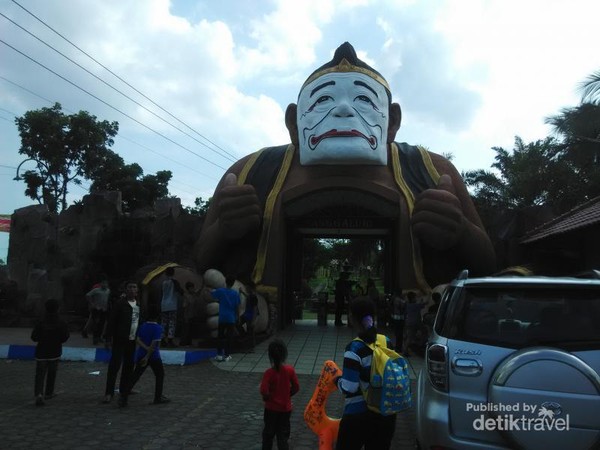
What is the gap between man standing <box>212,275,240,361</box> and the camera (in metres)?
8.88

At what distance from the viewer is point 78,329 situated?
12805mm

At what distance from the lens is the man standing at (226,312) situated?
888cm

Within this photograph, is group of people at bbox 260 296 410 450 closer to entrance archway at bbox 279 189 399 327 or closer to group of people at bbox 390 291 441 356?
group of people at bbox 390 291 441 356

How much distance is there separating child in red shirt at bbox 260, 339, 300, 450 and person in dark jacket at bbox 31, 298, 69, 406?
10.4ft

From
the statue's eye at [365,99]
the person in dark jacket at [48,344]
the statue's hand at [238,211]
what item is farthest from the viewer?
the statue's eye at [365,99]

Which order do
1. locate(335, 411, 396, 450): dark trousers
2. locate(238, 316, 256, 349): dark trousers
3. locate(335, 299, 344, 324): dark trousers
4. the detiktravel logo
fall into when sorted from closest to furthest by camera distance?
the detiktravel logo, locate(335, 411, 396, 450): dark trousers, locate(238, 316, 256, 349): dark trousers, locate(335, 299, 344, 324): dark trousers

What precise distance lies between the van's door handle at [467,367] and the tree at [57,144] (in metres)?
26.5

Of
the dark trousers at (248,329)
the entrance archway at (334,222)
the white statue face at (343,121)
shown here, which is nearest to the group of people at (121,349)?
the dark trousers at (248,329)

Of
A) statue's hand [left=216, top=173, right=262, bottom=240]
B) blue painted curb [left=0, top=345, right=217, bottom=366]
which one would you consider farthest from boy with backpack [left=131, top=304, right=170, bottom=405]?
statue's hand [left=216, top=173, right=262, bottom=240]

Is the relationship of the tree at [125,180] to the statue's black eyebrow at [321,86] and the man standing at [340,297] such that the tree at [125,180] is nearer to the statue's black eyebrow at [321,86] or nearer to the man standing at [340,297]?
the man standing at [340,297]

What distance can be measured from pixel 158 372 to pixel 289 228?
793 centimetres

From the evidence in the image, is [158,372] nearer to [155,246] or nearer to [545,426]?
[545,426]

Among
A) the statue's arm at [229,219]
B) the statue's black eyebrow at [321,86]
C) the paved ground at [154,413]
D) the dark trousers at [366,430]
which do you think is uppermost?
the statue's black eyebrow at [321,86]

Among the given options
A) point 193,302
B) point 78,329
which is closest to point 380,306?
point 193,302
